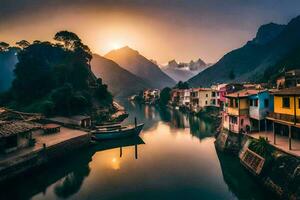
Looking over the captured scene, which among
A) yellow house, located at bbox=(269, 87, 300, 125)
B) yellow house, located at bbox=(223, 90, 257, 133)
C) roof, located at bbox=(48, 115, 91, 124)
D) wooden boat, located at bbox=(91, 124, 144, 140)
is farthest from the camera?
roof, located at bbox=(48, 115, 91, 124)

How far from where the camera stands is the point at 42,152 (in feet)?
113

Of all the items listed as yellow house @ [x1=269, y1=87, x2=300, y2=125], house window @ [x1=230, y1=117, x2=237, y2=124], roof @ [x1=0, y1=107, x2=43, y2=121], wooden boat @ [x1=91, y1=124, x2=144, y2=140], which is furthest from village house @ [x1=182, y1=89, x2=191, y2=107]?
yellow house @ [x1=269, y1=87, x2=300, y2=125]

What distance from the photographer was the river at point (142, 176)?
25.8m

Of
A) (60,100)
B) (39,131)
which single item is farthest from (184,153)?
(60,100)

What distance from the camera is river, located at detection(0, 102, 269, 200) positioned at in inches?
1015

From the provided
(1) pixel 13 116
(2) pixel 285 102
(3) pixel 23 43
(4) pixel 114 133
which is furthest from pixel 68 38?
(2) pixel 285 102

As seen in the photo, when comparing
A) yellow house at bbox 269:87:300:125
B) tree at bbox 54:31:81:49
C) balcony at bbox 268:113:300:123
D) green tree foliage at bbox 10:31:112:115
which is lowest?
balcony at bbox 268:113:300:123

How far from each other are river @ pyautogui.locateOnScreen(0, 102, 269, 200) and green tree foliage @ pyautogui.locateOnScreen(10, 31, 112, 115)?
2070cm

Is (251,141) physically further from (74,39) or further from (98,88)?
(74,39)

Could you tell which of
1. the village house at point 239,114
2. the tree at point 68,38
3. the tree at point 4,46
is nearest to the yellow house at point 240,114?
the village house at point 239,114

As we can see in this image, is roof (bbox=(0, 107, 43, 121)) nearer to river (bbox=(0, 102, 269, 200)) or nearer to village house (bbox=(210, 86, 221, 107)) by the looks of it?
river (bbox=(0, 102, 269, 200))

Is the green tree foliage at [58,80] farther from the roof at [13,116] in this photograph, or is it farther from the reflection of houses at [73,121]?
the roof at [13,116]

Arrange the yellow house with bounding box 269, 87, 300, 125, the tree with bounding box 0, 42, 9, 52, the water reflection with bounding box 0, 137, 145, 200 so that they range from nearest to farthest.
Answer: the yellow house with bounding box 269, 87, 300, 125 < the water reflection with bounding box 0, 137, 145, 200 < the tree with bounding box 0, 42, 9, 52

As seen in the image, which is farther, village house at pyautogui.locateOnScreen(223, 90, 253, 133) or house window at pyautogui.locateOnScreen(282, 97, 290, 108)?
village house at pyautogui.locateOnScreen(223, 90, 253, 133)
